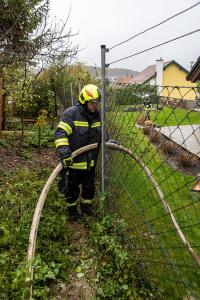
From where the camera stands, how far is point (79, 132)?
13.6 ft

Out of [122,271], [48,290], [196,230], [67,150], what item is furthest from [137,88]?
[196,230]

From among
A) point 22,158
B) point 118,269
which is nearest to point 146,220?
point 118,269

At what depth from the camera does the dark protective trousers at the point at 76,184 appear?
4344 mm

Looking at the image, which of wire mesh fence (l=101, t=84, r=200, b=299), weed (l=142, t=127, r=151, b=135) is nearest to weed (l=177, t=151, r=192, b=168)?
wire mesh fence (l=101, t=84, r=200, b=299)

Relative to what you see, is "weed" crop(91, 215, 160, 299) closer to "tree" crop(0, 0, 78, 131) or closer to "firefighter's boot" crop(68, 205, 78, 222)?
"firefighter's boot" crop(68, 205, 78, 222)

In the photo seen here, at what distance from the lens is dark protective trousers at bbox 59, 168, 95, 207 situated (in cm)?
434

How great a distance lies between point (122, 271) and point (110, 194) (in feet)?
3.39

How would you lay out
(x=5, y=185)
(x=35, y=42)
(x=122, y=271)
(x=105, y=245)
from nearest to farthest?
(x=122, y=271) < (x=105, y=245) < (x=5, y=185) < (x=35, y=42)

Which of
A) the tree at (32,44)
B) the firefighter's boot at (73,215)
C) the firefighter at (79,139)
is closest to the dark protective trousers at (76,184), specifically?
the firefighter at (79,139)

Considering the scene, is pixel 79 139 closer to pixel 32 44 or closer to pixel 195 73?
pixel 32 44

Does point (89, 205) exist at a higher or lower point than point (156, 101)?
lower

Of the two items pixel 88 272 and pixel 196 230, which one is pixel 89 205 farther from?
pixel 196 230

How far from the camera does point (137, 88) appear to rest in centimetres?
284

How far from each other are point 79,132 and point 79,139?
3.9 inches
